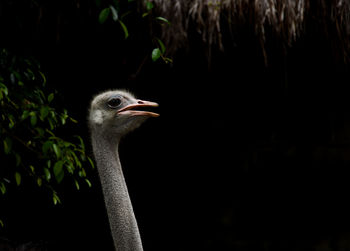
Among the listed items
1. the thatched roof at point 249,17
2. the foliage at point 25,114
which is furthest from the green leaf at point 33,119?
the thatched roof at point 249,17

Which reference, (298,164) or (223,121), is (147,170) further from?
(298,164)

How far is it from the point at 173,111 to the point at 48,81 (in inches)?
33.1

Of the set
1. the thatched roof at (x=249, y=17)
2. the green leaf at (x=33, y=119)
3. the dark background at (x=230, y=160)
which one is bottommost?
the dark background at (x=230, y=160)

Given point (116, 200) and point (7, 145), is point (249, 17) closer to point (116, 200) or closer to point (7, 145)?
point (7, 145)

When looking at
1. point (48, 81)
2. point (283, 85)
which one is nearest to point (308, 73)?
point (283, 85)

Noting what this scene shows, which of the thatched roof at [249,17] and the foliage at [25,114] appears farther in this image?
the thatched roof at [249,17]

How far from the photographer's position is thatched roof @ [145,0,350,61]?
2775 millimetres

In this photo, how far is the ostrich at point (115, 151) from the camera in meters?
1.60

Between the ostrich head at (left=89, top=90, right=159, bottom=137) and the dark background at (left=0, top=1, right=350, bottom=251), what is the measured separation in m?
1.54

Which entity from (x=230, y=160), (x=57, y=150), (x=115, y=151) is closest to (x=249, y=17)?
(x=230, y=160)

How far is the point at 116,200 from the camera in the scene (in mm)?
1622

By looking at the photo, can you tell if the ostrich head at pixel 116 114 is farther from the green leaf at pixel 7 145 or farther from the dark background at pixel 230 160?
the dark background at pixel 230 160

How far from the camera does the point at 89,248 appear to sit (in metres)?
3.52

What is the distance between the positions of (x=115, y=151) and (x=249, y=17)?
1.49m
